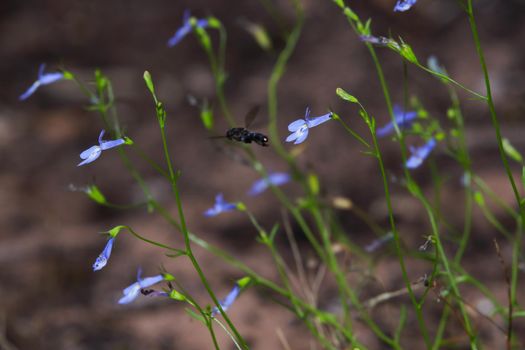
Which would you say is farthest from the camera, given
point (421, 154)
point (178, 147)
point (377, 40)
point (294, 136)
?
point (178, 147)

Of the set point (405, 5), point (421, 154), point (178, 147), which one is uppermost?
point (405, 5)

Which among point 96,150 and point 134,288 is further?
point 134,288

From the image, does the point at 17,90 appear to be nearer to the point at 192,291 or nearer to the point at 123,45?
the point at 123,45

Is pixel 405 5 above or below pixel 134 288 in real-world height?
above

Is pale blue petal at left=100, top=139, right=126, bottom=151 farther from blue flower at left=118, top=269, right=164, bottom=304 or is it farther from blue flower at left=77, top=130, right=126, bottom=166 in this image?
blue flower at left=118, top=269, right=164, bottom=304

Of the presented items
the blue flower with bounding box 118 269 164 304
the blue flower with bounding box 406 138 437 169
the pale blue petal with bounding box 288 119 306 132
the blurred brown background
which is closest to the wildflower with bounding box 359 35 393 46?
the pale blue petal with bounding box 288 119 306 132

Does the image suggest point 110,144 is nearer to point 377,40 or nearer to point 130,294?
point 130,294

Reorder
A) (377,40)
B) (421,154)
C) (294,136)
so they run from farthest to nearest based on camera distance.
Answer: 1. (421,154)
2. (377,40)
3. (294,136)

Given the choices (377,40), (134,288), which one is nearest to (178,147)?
(134,288)
